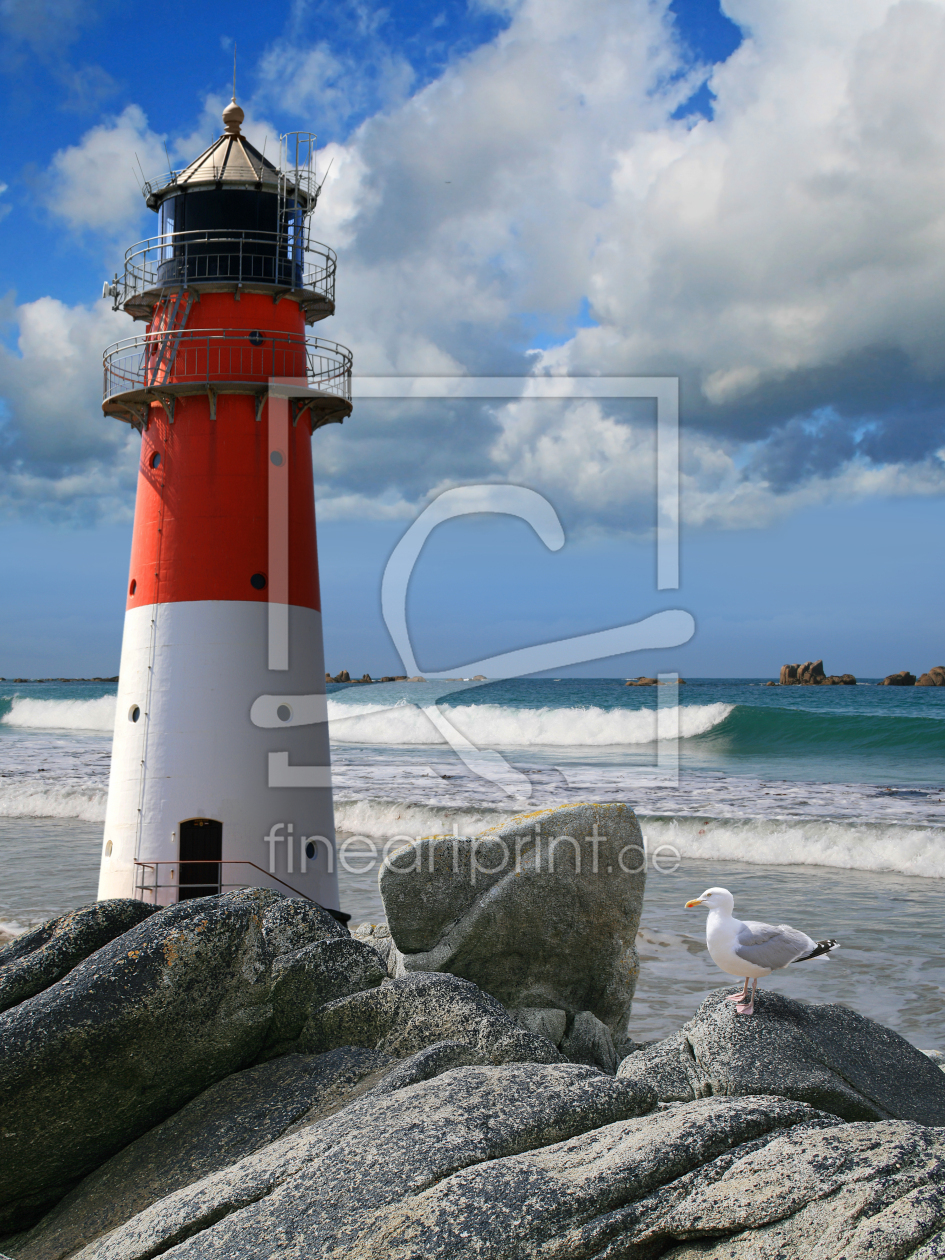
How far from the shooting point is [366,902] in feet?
52.6

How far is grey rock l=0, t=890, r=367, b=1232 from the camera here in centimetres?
511

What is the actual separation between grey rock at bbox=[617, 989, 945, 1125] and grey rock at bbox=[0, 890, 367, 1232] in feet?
7.50

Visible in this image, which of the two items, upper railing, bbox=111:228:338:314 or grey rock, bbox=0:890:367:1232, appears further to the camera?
upper railing, bbox=111:228:338:314

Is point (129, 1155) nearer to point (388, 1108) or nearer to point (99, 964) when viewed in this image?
point (99, 964)

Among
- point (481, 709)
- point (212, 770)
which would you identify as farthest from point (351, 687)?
point (212, 770)

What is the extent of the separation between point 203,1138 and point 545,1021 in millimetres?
3967

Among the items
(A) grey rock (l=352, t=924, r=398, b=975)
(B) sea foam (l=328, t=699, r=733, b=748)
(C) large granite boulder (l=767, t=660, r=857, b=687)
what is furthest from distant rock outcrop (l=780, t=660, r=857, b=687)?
(A) grey rock (l=352, t=924, r=398, b=975)

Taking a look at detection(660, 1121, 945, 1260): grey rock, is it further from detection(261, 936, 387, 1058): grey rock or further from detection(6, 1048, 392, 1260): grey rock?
detection(261, 936, 387, 1058): grey rock

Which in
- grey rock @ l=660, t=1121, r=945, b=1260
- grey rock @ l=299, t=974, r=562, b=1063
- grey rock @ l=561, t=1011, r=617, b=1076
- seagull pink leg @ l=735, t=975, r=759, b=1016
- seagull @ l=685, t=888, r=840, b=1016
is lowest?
grey rock @ l=561, t=1011, r=617, b=1076

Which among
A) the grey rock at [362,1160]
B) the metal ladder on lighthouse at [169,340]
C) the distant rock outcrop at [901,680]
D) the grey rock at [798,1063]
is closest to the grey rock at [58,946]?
the grey rock at [362,1160]

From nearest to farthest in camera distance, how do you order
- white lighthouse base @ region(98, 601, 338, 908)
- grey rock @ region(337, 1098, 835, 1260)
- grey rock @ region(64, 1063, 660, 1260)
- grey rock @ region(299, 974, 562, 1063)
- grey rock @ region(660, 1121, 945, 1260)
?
grey rock @ region(660, 1121, 945, 1260) → grey rock @ region(337, 1098, 835, 1260) → grey rock @ region(64, 1063, 660, 1260) → grey rock @ region(299, 974, 562, 1063) → white lighthouse base @ region(98, 601, 338, 908)

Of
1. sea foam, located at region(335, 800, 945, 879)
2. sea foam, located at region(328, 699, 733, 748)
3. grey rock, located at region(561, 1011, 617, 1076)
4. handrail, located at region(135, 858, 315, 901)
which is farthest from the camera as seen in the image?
sea foam, located at region(328, 699, 733, 748)

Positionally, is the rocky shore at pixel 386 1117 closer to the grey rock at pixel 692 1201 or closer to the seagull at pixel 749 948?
the grey rock at pixel 692 1201

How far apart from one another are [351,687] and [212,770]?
254ft
